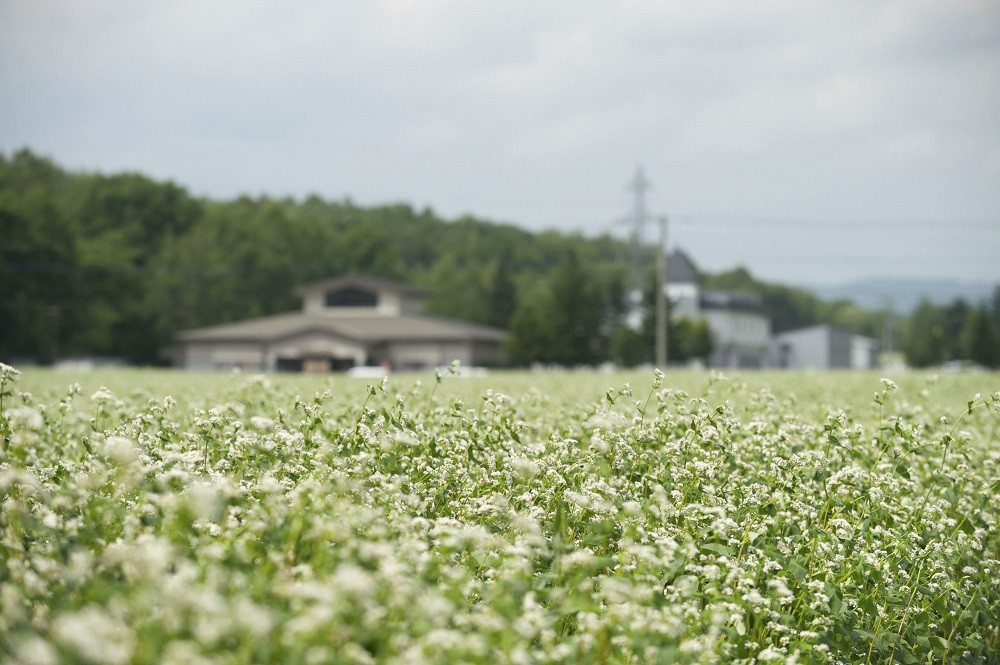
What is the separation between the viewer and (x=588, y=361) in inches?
3000

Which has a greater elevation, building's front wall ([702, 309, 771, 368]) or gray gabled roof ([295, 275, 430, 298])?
gray gabled roof ([295, 275, 430, 298])

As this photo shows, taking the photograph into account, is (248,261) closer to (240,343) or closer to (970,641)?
(240,343)

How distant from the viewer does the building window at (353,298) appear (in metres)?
77.5

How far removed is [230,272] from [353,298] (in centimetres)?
2208

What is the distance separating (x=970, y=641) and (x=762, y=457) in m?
1.93

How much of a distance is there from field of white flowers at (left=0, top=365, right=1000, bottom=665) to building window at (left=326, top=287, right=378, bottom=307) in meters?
68.5

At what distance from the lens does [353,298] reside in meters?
77.6

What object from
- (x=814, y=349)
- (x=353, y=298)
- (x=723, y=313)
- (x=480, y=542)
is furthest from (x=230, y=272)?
(x=480, y=542)

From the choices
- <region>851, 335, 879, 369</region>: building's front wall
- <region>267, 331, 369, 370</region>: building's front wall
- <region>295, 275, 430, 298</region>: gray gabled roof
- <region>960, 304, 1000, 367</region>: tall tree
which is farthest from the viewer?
<region>851, 335, 879, 369</region>: building's front wall

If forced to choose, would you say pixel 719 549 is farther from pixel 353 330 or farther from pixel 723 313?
pixel 723 313

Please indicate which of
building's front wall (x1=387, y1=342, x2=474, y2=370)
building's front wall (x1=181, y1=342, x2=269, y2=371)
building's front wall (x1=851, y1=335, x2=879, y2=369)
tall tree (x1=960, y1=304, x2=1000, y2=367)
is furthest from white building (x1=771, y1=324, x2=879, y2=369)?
building's front wall (x1=181, y1=342, x2=269, y2=371)

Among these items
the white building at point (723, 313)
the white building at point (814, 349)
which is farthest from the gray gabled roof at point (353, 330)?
the white building at point (814, 349)

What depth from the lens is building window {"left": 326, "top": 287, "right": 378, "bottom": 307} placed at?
77.5 metres

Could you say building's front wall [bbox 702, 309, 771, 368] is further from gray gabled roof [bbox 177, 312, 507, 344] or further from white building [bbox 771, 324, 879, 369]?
gray gabled roof [bbox 177, 312, 507, 344]
